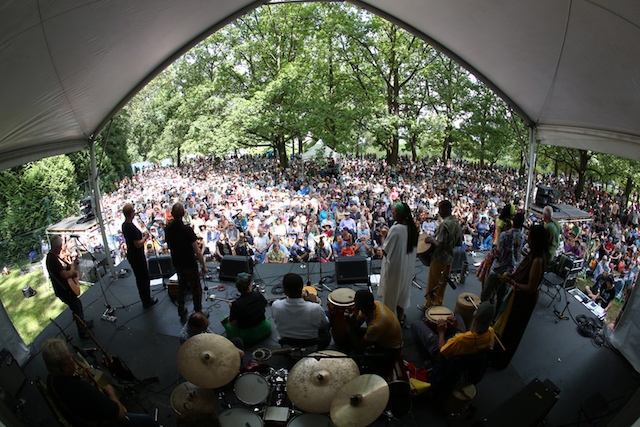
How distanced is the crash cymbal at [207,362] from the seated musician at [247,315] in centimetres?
74

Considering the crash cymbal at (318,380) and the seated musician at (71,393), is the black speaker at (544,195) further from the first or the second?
the seated musician at (71,393)

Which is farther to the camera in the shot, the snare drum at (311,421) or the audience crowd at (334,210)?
the audience crowd at (334,210)

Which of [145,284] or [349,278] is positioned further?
[349,278]

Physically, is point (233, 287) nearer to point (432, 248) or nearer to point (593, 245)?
point (432, 248)

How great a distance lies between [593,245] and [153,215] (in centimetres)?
1417

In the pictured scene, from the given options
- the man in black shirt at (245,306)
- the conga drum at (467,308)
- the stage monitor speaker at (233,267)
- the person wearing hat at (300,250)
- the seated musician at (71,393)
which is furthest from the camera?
the person wearing hat at (300,250)

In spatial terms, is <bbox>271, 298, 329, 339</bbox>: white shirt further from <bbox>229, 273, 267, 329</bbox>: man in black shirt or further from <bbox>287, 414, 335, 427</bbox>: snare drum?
<bbox>287, 414, 335, 427</bbox>: snare drum

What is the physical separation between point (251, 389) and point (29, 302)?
8.52 meters

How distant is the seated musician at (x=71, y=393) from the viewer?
2346mm

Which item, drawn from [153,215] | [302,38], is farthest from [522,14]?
[302,38]

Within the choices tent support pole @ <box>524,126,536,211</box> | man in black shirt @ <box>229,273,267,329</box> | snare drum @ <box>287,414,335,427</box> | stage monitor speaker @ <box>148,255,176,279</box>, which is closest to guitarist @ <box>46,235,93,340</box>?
stage monitor speaker @ <box>148,255,176,279</box>

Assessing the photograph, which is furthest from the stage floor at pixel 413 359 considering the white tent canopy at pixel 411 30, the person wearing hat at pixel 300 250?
the white tent canopy at pixel 411 30

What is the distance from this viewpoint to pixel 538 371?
3.74m

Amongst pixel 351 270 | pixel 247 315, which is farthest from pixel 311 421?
pixel 351 270
